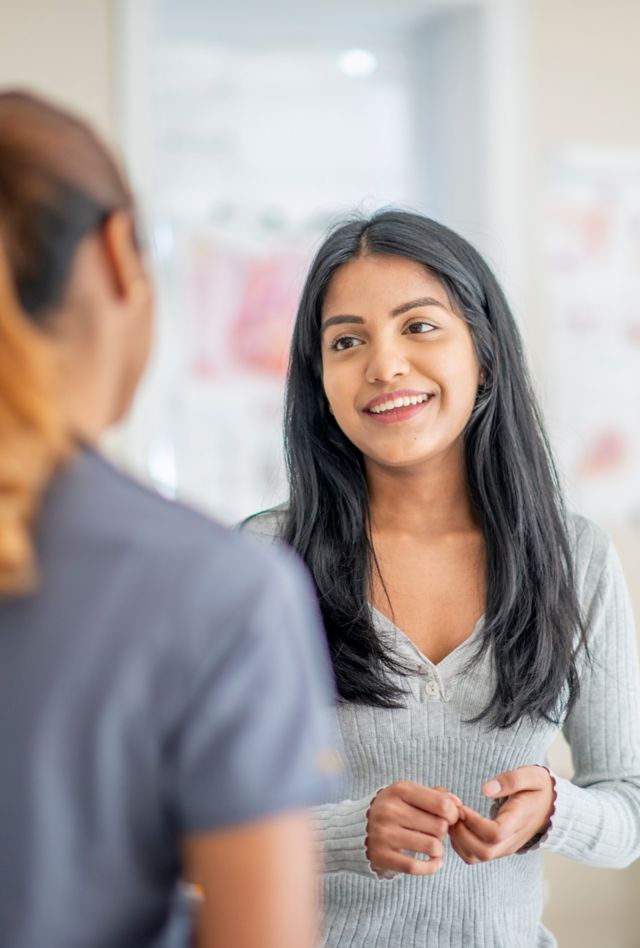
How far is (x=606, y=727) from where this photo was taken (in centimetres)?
150

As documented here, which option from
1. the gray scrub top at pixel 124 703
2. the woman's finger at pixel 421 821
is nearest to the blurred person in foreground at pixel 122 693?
the gray scrub top at pixel 124 703

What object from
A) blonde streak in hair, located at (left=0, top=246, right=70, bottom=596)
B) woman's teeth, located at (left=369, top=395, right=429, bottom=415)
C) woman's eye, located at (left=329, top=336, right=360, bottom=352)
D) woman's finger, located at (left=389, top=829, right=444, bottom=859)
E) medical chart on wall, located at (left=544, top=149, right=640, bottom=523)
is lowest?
woman's finger, located at (left=389, top=829, right=444, bottom=859)

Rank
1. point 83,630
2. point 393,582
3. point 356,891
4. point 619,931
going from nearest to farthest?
point 83,630
point 356,891
point 393,582
point 619,931

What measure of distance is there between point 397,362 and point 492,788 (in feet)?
1.65

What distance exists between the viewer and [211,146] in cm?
288

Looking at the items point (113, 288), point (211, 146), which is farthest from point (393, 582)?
point (211, 146)

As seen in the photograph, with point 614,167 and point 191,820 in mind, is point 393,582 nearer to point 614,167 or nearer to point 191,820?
point 191,820

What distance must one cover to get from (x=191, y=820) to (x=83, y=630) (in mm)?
124

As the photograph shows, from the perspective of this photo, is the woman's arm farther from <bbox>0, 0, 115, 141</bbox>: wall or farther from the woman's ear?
<bbox>0, 0, 115, 141</bbox>: wall

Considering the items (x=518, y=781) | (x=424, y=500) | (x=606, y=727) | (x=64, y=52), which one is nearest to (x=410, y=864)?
(x=518, y=781)

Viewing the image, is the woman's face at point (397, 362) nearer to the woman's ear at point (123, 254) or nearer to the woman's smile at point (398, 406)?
the woman's smile at point (398, 406)

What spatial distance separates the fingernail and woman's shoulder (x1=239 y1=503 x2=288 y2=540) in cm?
48

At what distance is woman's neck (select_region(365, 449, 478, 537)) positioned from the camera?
5.11 feet

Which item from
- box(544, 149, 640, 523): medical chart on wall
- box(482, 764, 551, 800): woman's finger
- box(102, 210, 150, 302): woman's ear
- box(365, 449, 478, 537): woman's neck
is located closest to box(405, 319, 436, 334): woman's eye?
box(365, 449, 478, 537): woman's neck
